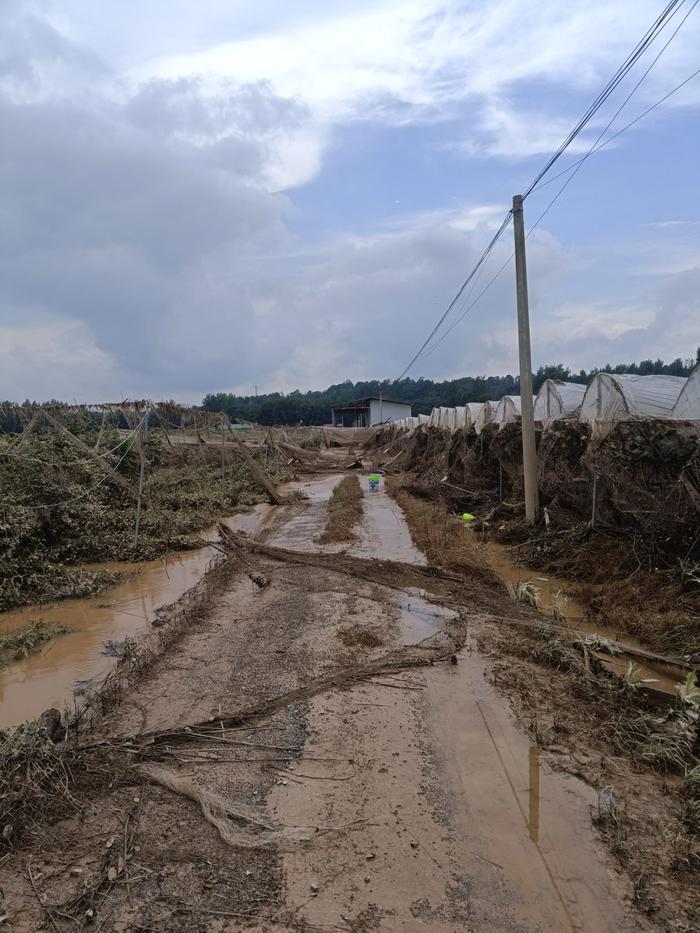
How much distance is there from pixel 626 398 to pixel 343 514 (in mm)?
7563

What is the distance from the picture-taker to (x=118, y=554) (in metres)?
10.8

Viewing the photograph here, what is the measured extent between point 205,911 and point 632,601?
627 centimetres

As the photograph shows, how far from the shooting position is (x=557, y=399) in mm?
13539

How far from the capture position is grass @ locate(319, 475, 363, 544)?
40.7ft

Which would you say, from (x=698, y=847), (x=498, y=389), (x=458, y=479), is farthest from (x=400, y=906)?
(x=498, y=389)

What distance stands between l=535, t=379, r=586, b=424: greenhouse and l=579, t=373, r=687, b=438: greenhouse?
69.2 inches

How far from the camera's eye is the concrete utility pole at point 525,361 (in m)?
11.0

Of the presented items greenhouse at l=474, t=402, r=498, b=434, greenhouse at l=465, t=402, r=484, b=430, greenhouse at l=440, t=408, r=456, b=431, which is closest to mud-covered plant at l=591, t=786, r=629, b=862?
greenhouse at l=474, t=402, r=498, b=434

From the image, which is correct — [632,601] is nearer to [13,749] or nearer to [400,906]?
[400,906]

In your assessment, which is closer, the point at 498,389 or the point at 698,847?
the point at 698,847

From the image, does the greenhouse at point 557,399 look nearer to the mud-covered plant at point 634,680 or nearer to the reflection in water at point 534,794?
the mud-covered plant at point 634,680

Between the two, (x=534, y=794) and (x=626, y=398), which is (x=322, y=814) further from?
(x=626, y=398)

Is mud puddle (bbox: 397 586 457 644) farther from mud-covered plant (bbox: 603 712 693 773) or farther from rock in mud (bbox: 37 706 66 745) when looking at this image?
rock in mud (bbox: 37 706 66 745)

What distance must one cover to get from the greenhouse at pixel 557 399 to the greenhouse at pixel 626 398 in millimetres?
1759
